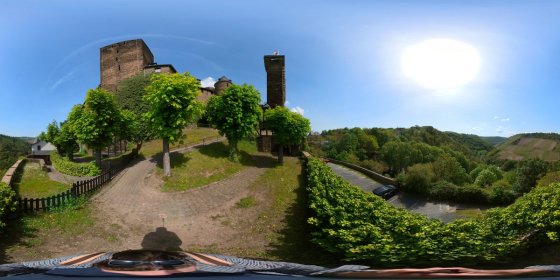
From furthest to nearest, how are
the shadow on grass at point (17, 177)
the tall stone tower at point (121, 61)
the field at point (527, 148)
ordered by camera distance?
the field at point (527, 148), the tall stone tower at point (121, 61), the shadow on grass at point (17, 177)

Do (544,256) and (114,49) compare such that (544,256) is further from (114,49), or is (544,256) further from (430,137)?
(430,137)

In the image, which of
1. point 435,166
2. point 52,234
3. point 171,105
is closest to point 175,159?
point 171,105

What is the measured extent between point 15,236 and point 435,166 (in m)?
38.5

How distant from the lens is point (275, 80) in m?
31.4

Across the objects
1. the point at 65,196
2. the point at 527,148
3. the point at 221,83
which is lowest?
the point at 65,196

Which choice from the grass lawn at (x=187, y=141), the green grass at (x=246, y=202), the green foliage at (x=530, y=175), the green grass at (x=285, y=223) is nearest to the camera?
the green grass at (x=285, y=223)

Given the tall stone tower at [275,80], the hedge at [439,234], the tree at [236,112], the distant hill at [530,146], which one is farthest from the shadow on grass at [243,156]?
the distant hill at [530,146]

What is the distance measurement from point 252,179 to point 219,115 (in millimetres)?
6410

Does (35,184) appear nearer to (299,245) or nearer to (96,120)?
(96,120)

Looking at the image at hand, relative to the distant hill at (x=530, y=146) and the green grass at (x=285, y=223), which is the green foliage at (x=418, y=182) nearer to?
the green grass at (x=285, y=223)

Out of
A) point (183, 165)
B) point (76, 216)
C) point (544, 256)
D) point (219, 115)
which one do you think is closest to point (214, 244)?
point (76, 216)

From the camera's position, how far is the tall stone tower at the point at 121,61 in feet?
126

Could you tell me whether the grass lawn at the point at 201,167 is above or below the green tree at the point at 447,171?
above

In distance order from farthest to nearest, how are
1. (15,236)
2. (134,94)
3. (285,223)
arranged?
(134,94)
(285,223)
(15,236)
